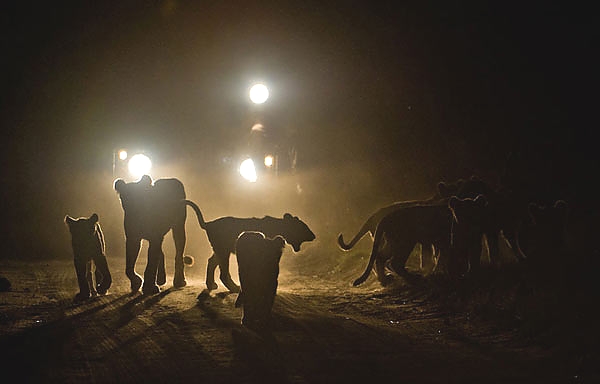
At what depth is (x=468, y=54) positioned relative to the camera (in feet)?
72.9

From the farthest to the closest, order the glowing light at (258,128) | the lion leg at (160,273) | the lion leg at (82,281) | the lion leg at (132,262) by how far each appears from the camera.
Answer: the glowing light at (258,128), the lion leg at (160,273), the lion leg at (132,262), the lion leg at (82,281)

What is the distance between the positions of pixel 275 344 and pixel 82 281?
4.91 metres

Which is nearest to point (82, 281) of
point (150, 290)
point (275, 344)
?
point (150, 290)

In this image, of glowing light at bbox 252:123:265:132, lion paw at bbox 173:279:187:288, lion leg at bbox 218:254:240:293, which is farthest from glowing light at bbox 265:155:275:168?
lion leg at bbox 218:254:240:293

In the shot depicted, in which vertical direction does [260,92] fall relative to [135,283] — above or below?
above

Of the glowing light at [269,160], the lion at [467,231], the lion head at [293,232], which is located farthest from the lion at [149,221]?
the glowing light at [269,160]

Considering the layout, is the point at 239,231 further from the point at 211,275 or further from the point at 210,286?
the point at 210,286

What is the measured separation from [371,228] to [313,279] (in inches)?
97.5

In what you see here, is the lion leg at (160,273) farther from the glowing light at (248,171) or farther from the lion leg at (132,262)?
the glowing light at (248,171)

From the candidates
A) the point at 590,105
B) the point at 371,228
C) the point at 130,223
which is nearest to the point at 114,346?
the point at 130,223

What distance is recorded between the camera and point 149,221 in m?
13.8

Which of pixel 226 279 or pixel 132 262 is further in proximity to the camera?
pixel 132 262

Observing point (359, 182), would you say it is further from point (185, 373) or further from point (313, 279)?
point (185, 373)

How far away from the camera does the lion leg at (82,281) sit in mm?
12172
